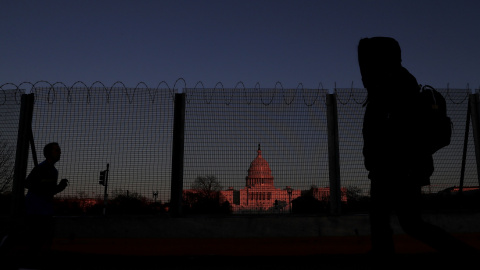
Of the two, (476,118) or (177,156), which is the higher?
(476,118)

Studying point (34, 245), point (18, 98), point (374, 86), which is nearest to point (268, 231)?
point (34, 245)

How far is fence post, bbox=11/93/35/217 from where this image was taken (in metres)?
5.36

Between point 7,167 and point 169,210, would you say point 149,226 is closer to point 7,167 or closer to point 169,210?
point 169,210

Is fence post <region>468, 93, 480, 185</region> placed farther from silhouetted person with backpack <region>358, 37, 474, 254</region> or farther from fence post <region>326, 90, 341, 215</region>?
silhouetted person with backpack <region>358, 37, 474, 254</region>

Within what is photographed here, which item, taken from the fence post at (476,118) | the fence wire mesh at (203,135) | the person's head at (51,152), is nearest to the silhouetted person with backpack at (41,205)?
the person's head at (51,152)

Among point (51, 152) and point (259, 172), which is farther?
point (259, 172)

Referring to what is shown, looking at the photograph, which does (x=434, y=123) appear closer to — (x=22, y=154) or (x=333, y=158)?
(x=333, y=158)

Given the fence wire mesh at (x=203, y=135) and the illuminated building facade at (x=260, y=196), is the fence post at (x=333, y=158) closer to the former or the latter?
the fence wire mesh at (x=203, y=135)

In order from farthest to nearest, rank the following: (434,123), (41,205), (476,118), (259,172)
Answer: (476,118), (259,172), (41,205), (434,123)

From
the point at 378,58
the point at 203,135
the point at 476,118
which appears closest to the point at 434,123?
the point at 378,58

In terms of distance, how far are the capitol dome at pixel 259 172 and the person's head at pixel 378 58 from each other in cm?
223

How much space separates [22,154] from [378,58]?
5072 millimetres

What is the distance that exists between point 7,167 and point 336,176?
4660 mm

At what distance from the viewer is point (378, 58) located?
2.42 m
